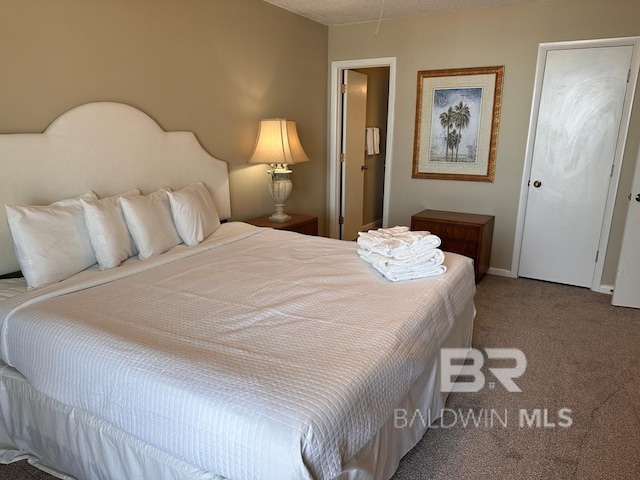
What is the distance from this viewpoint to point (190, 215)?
267 centimetres

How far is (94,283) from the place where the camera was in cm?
195

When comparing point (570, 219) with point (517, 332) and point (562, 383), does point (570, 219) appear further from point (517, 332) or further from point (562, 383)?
point (562, 383)

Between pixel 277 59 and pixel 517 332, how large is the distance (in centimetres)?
302

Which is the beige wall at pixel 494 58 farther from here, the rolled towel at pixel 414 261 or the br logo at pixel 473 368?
the rolled towel at pixel 414 261

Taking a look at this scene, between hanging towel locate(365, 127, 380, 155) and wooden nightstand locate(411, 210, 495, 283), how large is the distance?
170 centimetres

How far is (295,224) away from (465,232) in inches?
59.8

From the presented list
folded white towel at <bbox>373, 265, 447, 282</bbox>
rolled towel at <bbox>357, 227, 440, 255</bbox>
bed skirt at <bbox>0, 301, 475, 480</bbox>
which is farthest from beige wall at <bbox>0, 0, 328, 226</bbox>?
folded white towel at <bbox>373, 265, 447, 282</bbox>

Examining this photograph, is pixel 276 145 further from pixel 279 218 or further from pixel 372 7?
pixel 372 7

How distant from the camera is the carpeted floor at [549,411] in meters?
1.82

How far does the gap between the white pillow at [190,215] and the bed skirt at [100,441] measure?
3.74ft

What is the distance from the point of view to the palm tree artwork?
406 cm

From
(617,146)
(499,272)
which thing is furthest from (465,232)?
(617,146)

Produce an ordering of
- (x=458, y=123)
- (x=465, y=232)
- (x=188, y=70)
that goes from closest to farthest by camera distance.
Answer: (x=188, y=70) < (x=465, y=232) < (x=458, y=123)

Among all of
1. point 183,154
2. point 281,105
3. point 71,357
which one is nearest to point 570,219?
point 281,105
